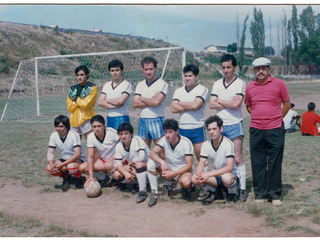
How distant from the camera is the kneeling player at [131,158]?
14.0 feet

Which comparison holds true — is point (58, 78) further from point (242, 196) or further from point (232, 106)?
point (242, 196)

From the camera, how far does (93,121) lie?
4.53 meters

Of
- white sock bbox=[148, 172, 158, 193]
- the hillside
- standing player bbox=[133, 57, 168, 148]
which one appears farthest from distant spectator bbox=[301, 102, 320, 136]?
the hillside

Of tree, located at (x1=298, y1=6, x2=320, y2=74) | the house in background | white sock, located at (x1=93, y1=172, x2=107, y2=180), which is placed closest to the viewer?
white sock, located at (x1=93, y1=172, x2=107, y2=180)

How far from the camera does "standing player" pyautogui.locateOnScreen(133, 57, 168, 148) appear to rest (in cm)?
441

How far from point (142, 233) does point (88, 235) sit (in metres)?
0.54

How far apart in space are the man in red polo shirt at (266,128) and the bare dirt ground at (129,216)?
0.58 m

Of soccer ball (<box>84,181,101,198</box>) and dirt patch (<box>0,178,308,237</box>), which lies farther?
soccer ball (<box>84,181,101,198</box>)

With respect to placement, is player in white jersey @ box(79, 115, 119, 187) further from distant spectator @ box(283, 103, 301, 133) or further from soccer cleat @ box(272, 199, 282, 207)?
distant spectator @ box(283, 103, 301, 133)

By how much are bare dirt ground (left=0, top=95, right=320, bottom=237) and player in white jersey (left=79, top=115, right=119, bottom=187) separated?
0.38 m

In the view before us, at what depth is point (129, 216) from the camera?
3660mm

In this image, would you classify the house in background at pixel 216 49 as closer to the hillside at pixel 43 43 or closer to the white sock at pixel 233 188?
the hillside at pixel 43 43

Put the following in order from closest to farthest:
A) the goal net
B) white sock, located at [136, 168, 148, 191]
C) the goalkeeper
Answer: white sock, located at [136, 168, 148, 191]
the goalkeeper
the goal net

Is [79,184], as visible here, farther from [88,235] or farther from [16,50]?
[16,50]
